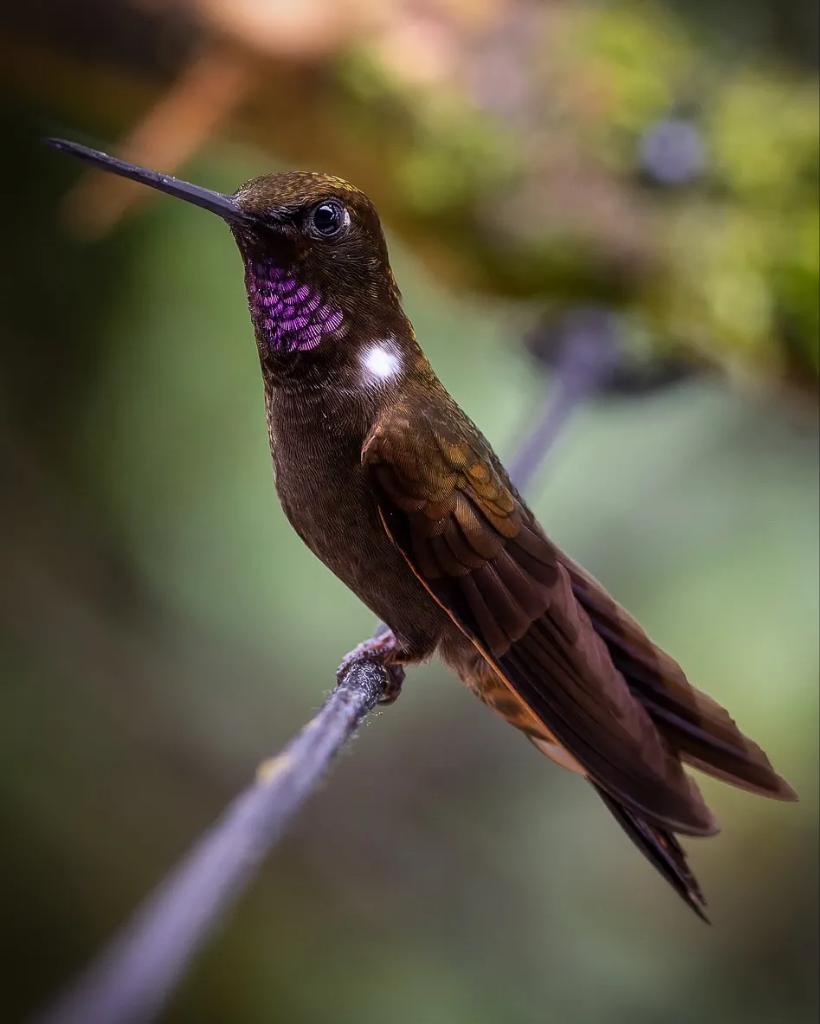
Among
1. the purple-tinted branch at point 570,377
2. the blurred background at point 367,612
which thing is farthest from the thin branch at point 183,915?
the blurred background at point 367,612

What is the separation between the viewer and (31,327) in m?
2.70

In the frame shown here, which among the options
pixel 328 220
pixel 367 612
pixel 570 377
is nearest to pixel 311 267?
pixel 328 220

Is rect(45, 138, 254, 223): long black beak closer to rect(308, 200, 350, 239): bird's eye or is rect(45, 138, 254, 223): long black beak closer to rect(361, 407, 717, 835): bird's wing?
rect(308, 200, 350, 239): bird's eye

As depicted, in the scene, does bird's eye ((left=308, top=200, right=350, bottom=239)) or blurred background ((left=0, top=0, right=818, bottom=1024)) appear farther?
blurred background ((left=0, top=0, right=818, bottom=1024))

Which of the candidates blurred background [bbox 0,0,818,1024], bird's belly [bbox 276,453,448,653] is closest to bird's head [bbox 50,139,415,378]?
bird's belly [bbox 276,453,448,653]

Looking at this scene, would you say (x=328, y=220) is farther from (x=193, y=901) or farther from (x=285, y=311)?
(x=193, y=901)

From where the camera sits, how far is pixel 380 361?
100cm

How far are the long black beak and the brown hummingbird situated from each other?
5 cm

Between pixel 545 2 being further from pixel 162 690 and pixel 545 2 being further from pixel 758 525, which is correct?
pixel 162 690

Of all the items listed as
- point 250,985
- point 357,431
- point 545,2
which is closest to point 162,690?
point 250,985

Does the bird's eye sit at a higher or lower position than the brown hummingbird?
higher

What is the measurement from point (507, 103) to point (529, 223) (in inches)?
→ 8.3

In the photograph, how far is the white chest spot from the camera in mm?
991

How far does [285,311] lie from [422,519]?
207 millimetres
